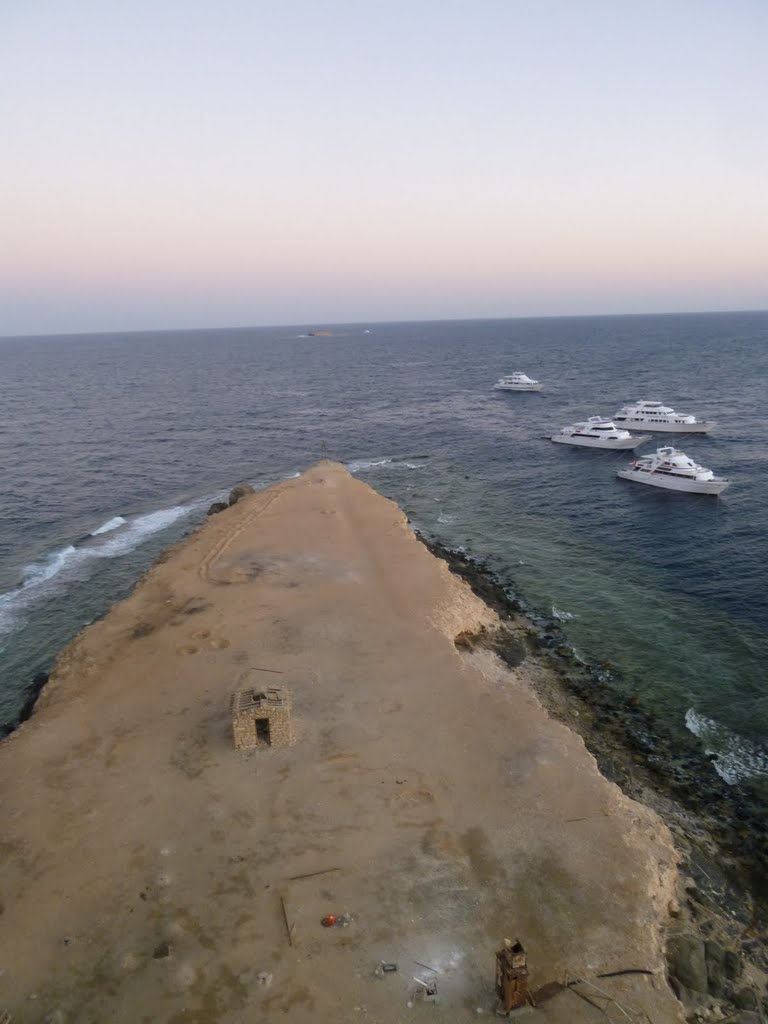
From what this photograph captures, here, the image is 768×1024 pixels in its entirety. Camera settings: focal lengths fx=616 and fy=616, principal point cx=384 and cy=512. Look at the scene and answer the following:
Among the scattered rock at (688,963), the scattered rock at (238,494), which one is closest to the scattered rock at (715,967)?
the scattered rock at (688,963)

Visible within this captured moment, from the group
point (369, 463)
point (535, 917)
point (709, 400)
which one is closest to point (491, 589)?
point (535, 917)

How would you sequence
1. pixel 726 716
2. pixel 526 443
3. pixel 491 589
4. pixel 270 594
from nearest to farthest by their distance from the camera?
pixel 726 716
pixel 270 594
pixel 491 589
pixel 526 443

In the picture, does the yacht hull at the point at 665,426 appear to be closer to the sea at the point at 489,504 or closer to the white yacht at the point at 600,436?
the sea at the point at 489,504

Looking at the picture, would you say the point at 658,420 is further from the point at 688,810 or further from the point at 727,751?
the point at 688,810

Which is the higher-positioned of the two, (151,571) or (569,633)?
(151,571)

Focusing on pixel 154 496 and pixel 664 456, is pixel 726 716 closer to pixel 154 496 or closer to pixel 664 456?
pixel 664 456

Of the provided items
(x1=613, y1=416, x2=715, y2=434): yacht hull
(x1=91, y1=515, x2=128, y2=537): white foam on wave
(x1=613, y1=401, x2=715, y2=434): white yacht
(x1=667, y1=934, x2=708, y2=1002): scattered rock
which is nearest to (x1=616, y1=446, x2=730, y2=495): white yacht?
(x1=613, y1=416, x2=715, y2=434): yacht hull

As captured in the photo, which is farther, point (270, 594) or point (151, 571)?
point (151, 571)

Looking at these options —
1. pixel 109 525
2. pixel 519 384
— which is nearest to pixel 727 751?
pixel 109 525
